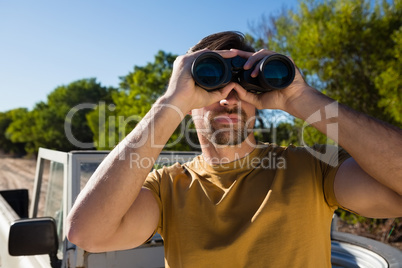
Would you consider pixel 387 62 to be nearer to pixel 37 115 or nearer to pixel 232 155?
pixel 232 155

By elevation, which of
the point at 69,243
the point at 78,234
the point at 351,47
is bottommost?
the point at 69,243

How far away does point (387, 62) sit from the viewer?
702cm

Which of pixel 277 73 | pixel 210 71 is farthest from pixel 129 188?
pixel 277 73

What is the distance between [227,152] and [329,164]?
45 cm

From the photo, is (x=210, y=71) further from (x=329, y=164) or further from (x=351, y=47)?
(x=351, y=47)

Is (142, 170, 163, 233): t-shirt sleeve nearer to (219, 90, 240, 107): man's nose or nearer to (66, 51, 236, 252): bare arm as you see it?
(66, 51, 236, 252): bare arm

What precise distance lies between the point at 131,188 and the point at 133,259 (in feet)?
3.31

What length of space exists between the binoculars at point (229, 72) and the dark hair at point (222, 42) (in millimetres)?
352

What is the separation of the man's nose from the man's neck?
0.18 metres

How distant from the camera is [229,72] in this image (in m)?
1.63

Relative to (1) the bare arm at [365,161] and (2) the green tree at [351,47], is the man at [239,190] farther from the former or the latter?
(2) the green tree at [351,47]

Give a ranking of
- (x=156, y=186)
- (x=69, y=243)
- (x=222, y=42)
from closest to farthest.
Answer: (x=156, y=186) → (x=222, y=42) → (x=69, y=243)

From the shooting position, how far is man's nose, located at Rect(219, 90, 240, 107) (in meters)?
1.75

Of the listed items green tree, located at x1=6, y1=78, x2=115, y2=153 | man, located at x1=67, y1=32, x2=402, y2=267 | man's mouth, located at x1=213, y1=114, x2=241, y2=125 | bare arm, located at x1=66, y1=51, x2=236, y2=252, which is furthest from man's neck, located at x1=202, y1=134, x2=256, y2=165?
green tree, located at x1=6, y1=78, x2=115, y2=153
